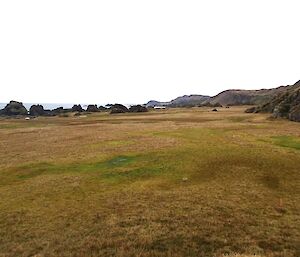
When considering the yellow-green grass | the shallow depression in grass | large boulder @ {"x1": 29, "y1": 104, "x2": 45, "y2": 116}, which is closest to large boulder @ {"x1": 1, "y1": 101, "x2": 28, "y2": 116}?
large boulder @ {"x1": 29, "y1": 104, "x2": 45, "y2": 116}

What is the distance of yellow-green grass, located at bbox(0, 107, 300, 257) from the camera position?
Result: 1833cm

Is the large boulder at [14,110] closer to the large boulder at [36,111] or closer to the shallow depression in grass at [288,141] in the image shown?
the large boulder at [36,111]

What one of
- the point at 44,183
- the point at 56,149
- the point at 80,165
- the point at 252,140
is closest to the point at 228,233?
the point at 44,183

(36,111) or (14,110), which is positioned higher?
(14,110)

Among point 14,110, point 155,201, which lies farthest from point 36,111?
point 155,201

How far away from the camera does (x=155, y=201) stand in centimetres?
2472

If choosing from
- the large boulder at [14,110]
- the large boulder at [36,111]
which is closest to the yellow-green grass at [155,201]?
the large boulder at [36,111]

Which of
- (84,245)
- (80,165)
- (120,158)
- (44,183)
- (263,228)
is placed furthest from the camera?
(120,158)

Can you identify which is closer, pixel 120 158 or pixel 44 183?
pixel 44 183

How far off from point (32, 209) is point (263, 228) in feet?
50.2

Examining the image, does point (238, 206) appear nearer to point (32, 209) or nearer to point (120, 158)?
point (32, 209)

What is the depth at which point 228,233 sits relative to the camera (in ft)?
62.6

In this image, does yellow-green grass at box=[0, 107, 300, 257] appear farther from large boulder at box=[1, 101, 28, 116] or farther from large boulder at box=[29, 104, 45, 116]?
large boulder at box=[1, 101, 28, 116]

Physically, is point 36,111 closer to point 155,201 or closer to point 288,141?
point 288,141
